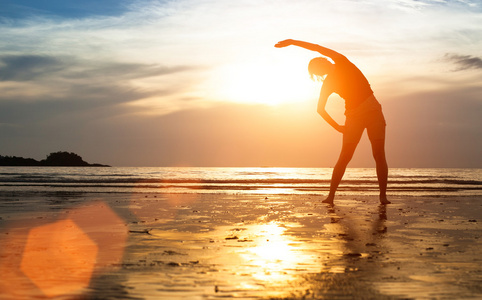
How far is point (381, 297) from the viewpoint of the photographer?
264 centimetres

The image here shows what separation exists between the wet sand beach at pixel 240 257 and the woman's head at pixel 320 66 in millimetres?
3215

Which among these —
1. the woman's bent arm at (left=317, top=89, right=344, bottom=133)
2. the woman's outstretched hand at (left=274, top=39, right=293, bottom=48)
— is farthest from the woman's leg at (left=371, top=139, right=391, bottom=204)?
the woman's outstretched hand at (left=274, top=39, right=293, bottom=48)

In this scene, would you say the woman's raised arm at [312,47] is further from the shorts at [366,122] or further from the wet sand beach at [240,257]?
the wet sand beach at [240,257]

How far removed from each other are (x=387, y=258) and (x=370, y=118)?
565 centimetres

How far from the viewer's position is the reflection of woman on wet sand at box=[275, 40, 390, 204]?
920 centimetres

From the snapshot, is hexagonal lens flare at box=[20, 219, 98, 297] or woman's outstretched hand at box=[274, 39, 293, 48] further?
woman's outstretched hand at box=[274, 39, 293, 48]

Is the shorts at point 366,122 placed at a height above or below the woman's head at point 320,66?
below

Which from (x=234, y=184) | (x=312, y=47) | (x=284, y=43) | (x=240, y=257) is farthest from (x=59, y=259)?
(x=234, y=184)

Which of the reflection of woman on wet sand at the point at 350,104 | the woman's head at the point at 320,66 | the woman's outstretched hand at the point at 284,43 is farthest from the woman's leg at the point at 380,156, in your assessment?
the woman's outstretched hand at the point at 284,43

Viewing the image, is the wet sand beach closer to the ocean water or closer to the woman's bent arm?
the woman's bent arm

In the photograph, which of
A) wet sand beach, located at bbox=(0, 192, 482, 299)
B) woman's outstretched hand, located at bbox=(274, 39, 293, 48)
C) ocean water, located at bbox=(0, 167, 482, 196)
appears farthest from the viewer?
ocean water, located at bbox=(0, 167, 482, 196)

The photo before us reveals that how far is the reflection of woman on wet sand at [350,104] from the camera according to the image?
9.20 metres

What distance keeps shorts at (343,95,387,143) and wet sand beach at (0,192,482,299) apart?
2356mm

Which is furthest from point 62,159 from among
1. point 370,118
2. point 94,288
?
point 94,288
